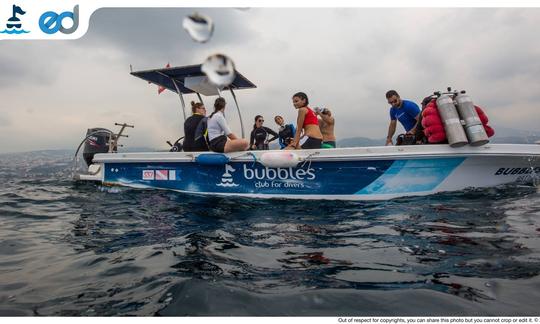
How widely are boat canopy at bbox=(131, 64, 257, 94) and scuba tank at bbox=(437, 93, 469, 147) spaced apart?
455 centimetres

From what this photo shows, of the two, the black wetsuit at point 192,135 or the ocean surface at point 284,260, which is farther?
the black wetsuit at point 192,135

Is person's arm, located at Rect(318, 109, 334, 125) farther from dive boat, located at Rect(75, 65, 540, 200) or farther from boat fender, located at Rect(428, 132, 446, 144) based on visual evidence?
boat fender, located at Rect(428, 132, 446, 144)

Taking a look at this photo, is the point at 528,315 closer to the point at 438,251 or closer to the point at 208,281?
the point at 438,251

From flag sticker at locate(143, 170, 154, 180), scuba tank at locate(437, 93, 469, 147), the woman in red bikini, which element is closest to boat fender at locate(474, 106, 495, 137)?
scuba tank at locate(437, 93, 469, 147)

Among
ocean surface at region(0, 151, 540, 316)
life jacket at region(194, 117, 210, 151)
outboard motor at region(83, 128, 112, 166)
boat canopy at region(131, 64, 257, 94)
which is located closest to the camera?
ocean surface at region(0, 151, 540, 316)

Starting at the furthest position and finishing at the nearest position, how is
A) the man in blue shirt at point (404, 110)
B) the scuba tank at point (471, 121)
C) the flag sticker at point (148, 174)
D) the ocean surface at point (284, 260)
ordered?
1. the flag sticker at point (148, 174)
2. the man in blue shirt at point (404, 110)
3. the scuba tank at point (471, 121)
4. the ocean surface at point (284, 260)

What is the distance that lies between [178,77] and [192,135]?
2.24 m

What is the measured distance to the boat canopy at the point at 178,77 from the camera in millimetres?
7645


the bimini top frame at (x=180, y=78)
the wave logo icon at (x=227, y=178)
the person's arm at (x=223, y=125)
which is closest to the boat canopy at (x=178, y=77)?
the bimini top frame at (x=180, y=78)

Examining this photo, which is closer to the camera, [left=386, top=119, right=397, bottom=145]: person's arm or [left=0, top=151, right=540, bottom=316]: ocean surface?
[left=0, top=151, right=540, bottom=316]: ocean surface

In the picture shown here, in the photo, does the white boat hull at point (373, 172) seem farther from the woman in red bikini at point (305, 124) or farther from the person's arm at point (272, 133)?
the person's arm at point (272, 133)

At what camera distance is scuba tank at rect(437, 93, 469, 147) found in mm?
5090

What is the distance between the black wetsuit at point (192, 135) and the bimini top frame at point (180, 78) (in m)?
1.48

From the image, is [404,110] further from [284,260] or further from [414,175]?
[284,260]
